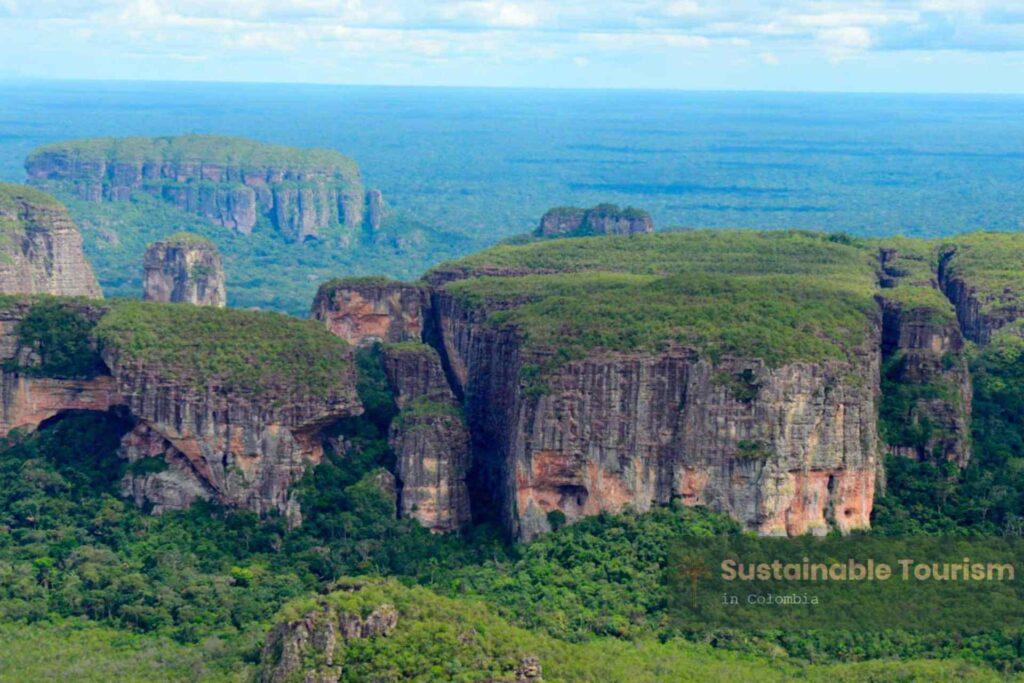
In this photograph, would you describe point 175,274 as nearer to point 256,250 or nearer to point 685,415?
point 256,250

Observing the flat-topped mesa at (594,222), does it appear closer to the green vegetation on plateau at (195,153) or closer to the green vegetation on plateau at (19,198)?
the green vegetation on plateau at (19,198)

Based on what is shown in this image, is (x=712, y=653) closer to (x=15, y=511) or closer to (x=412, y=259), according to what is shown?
(x=15, y=511)

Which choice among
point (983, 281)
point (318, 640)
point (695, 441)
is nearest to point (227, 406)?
point (695, 441)

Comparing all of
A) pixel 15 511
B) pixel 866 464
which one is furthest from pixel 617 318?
pixel 15 511

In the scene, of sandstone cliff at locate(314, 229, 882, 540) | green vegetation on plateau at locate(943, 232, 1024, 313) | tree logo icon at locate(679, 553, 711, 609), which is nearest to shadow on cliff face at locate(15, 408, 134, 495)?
sandstone cliff at locate(314, 229, 882, 540)

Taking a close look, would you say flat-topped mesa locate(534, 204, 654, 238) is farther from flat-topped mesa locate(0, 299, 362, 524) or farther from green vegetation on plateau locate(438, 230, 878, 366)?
flat-topped mesa locate(0, 299, 362, 524)
